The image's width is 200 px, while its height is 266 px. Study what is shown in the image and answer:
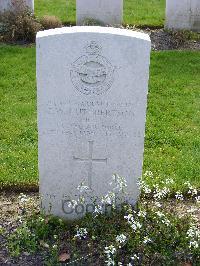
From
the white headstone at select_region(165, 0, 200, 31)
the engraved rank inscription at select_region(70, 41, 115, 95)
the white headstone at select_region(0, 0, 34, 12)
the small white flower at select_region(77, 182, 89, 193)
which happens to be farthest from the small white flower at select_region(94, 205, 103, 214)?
the white headstone at select_region(165, 0, 200, 31)

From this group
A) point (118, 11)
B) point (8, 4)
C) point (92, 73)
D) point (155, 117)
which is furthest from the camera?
point (118, 11)

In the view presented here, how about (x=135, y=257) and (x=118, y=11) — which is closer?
(x=135, y=257)

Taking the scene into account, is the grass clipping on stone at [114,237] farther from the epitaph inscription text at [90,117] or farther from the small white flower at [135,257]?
the epitaph inscription text at [90,117]

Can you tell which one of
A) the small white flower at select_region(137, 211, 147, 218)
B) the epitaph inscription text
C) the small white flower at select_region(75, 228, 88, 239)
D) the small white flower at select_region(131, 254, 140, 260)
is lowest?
the small white flower at select_region(131, 254, 140, 260)

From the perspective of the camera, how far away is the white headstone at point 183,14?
10.5 metres

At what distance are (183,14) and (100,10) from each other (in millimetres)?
1523

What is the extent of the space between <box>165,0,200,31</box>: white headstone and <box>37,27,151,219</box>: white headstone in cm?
605

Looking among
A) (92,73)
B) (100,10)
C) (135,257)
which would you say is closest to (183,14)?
(100,10)

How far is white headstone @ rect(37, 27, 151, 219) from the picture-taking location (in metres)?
4.57

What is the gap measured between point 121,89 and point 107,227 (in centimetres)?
115

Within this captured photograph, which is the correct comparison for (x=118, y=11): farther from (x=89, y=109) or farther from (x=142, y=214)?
(x=142, y=214)

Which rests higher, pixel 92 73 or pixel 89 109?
pixel 92 73

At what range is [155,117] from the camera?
7.30m

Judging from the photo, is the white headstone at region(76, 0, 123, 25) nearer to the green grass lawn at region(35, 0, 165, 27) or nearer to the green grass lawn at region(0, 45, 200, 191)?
the green grass lawn at region(35, 0, 165, 27)
